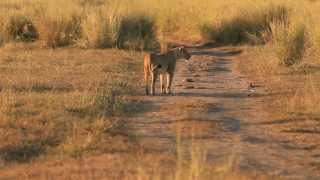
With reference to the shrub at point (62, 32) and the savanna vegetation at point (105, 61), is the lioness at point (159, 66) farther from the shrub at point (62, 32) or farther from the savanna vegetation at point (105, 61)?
the shrub at point (62, 32)

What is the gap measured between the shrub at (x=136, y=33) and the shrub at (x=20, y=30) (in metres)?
2.83

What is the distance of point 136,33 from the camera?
24453mm

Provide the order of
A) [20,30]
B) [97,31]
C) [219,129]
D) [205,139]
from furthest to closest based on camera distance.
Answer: [20,30], [97,31], [219,129], [205,139]

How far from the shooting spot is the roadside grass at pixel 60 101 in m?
9.74

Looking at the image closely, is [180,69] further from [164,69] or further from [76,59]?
[164,69]

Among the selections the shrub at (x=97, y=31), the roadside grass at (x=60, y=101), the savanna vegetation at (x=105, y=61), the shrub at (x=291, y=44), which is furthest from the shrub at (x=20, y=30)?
the shrub at (x=291, y=44)

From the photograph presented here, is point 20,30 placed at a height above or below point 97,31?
below

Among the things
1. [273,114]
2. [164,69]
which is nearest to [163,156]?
[273,114]

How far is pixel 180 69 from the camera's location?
18703 mm

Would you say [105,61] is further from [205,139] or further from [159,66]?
[205,139]

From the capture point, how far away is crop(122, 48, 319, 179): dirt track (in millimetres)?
9172

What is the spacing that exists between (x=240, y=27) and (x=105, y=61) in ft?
27.0

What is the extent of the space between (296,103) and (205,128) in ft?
8.42

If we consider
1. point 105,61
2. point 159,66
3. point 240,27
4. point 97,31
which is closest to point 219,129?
point 159,66
